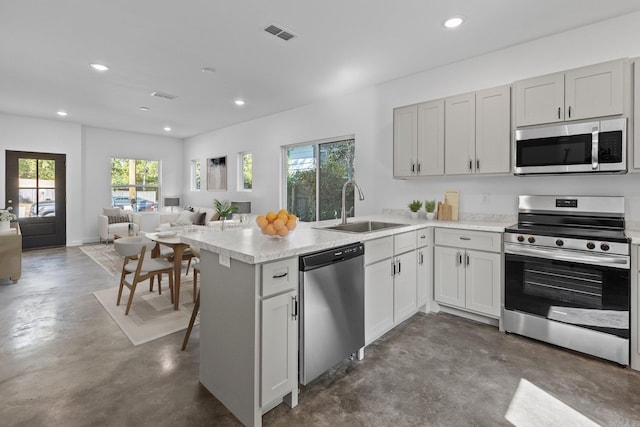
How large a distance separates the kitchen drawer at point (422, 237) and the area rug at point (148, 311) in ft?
7.78

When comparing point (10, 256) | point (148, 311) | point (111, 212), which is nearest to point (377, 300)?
point (148, 311)

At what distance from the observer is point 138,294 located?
149 inches

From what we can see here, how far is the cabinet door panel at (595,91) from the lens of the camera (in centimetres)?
239

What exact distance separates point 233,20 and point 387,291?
108 inches

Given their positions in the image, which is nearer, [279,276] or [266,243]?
[279,276]

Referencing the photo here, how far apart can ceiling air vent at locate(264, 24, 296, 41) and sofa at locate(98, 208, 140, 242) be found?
5.79 metres

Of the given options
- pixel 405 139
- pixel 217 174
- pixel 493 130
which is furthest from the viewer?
pixel 217 174

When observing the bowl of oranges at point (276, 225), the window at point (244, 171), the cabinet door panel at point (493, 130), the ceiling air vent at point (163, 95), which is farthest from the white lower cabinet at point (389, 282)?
the window at point (244, 171)

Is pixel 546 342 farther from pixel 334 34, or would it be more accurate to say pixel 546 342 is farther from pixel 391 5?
pixel 334 34

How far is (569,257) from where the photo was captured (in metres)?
2.39

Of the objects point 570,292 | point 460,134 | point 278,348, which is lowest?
point 278,348

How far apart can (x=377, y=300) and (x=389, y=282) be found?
0.21 metres

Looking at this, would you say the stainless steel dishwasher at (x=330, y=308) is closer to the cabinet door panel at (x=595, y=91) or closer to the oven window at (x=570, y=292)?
the oven window at (x=570, y=292)

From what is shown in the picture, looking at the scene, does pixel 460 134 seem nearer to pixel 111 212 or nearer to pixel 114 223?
pixel 114 223
